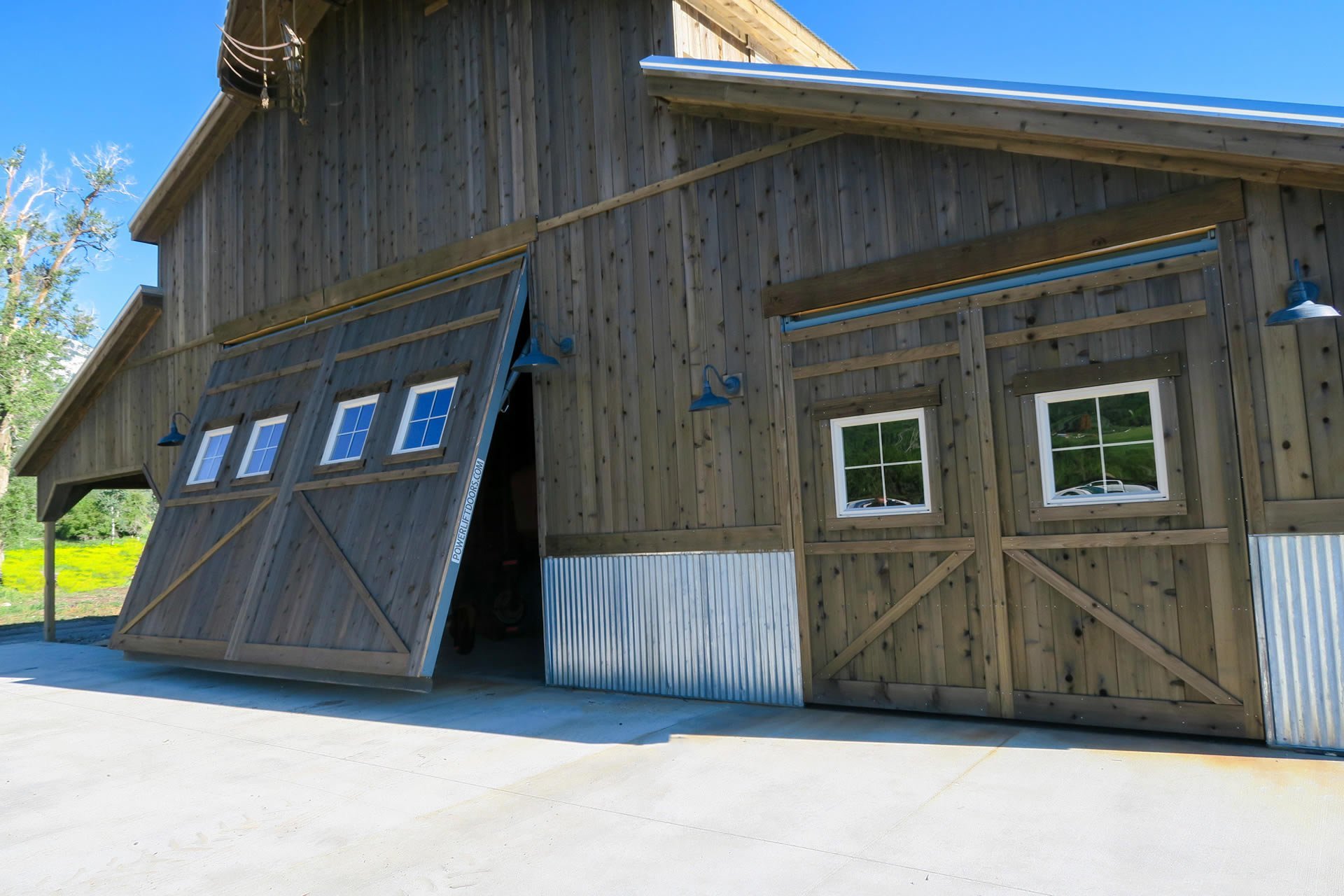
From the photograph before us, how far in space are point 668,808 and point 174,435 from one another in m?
10.6

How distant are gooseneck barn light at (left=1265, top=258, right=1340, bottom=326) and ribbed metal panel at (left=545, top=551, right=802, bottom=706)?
3.38 meters

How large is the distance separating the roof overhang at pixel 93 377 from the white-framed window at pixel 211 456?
11.0 ft

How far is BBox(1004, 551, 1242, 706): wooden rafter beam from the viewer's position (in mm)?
5016

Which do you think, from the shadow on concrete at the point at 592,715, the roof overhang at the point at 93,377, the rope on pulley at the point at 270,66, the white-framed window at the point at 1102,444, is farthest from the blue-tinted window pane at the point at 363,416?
the white-framed window at the point at 1102,444

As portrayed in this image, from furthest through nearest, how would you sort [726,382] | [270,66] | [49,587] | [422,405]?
[49,587] → [270,66] → [422,405] → [726,382]

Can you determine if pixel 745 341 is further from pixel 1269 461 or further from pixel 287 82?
pixel 287 82

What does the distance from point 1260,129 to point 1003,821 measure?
3617 millimetres

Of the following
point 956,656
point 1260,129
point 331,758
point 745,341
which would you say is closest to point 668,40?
point 745,341

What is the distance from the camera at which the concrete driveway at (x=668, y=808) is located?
3.44 metres

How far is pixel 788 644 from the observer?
661 cm

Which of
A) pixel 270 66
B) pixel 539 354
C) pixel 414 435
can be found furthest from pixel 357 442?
pixel 270 66

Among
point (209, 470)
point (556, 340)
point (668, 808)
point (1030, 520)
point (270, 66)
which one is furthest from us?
point (270, 66)

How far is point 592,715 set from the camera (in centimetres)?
669

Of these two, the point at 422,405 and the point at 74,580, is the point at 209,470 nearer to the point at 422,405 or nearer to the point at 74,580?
the point at 422,405
